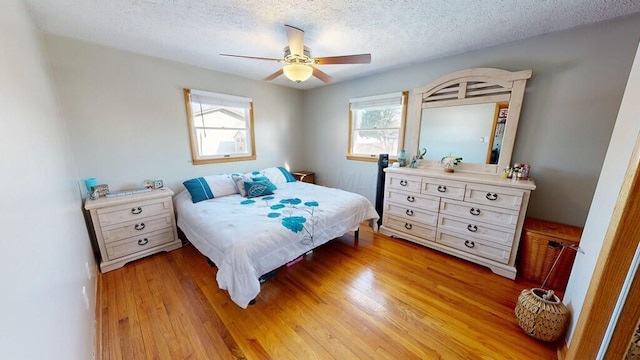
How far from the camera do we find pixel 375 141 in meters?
3.50

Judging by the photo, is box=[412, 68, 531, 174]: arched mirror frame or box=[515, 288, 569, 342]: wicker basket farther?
box=[412, 68, 531, 174]: arched mirror frame

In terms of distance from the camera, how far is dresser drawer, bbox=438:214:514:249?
83.4 inches

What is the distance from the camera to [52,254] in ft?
3.11

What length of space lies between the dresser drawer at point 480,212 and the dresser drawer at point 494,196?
0.05 m

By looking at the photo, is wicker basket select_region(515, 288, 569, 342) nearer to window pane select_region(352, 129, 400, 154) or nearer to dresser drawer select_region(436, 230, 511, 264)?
dresser drawer select_region(436, 230, 511, 264)

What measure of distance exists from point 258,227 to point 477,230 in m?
2.26

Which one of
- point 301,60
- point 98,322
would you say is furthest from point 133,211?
point 301,60

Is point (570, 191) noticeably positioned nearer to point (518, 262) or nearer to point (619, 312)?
point (518, 262)

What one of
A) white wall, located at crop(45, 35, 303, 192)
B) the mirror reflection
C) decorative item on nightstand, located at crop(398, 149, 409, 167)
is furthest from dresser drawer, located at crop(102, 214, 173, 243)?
the mirror reflection

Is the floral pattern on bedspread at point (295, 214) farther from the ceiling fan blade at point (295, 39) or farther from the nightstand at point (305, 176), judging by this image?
the ceiling fan blade at point (295, 39)

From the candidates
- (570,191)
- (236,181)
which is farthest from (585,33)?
(236,181)

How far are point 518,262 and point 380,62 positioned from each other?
8.97 feet

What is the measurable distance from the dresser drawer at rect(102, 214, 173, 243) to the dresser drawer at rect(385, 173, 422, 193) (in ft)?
9.14

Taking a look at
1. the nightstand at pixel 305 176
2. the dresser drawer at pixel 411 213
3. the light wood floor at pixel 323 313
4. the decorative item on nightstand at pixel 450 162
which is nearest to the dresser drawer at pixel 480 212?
the dresser drawer at pixel 411 213
